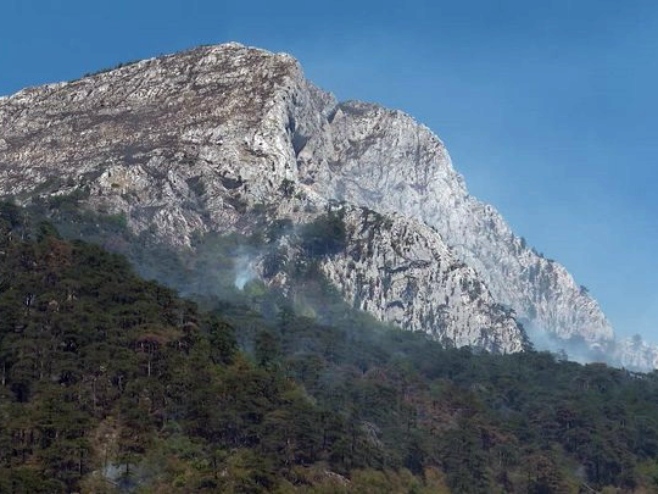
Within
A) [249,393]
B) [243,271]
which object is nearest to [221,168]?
[243,271]

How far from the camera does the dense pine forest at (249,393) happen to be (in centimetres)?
8775

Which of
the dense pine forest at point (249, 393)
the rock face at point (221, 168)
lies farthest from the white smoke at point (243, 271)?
the rock face at point (221, 168)

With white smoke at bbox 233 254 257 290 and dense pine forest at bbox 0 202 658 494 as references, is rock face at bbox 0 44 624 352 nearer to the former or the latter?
dense pine forest at bbox 0 202 658 494

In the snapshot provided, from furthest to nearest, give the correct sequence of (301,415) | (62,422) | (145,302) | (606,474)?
(606,474) → (145,302) → (301,415) → (62,422)

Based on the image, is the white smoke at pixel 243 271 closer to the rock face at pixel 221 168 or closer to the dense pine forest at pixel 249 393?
the dense pine forest at pixel 249 393

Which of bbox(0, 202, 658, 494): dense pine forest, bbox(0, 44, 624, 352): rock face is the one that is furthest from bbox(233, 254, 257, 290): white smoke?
bbox(0, 44, 624, 352): rock face

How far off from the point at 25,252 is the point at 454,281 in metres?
66.3

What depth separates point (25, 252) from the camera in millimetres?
112312

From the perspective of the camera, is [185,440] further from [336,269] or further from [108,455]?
[336,269]

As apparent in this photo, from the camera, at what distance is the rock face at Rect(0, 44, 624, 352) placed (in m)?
160

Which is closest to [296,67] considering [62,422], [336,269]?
[336,269]

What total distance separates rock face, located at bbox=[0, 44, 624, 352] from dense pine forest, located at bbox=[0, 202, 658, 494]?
19.4ft

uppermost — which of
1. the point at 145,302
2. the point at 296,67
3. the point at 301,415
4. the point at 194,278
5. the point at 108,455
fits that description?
the point at 296,67

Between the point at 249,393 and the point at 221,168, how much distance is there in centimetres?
7176
